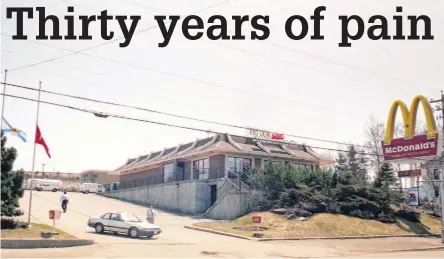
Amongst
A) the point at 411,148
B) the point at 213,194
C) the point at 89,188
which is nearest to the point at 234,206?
the point at 213,194

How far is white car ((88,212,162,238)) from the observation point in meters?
24.6

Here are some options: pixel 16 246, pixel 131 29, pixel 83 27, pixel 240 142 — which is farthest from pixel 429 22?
pixel 240 142

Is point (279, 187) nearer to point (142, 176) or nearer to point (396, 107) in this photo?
point (396, 107)

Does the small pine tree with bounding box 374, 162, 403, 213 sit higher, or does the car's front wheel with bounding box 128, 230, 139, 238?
the small pine tree with bounding box 374, 162, 403, 213

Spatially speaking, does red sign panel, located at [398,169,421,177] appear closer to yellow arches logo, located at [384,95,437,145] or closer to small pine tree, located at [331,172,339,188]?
small pine tree, located at [331,172,339,188]

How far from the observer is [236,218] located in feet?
114

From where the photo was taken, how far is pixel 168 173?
163 ft

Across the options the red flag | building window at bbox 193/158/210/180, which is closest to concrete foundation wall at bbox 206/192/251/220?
building window at bbox 193/158/210/180

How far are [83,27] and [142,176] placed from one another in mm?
43883

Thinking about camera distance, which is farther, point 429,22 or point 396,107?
point 396,107

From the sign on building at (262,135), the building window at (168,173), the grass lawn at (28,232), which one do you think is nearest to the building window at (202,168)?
the building window at (168,173)

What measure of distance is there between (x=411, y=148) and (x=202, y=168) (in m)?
19.6

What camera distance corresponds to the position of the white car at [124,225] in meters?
24.6

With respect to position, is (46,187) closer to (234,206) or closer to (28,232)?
(234,206)
